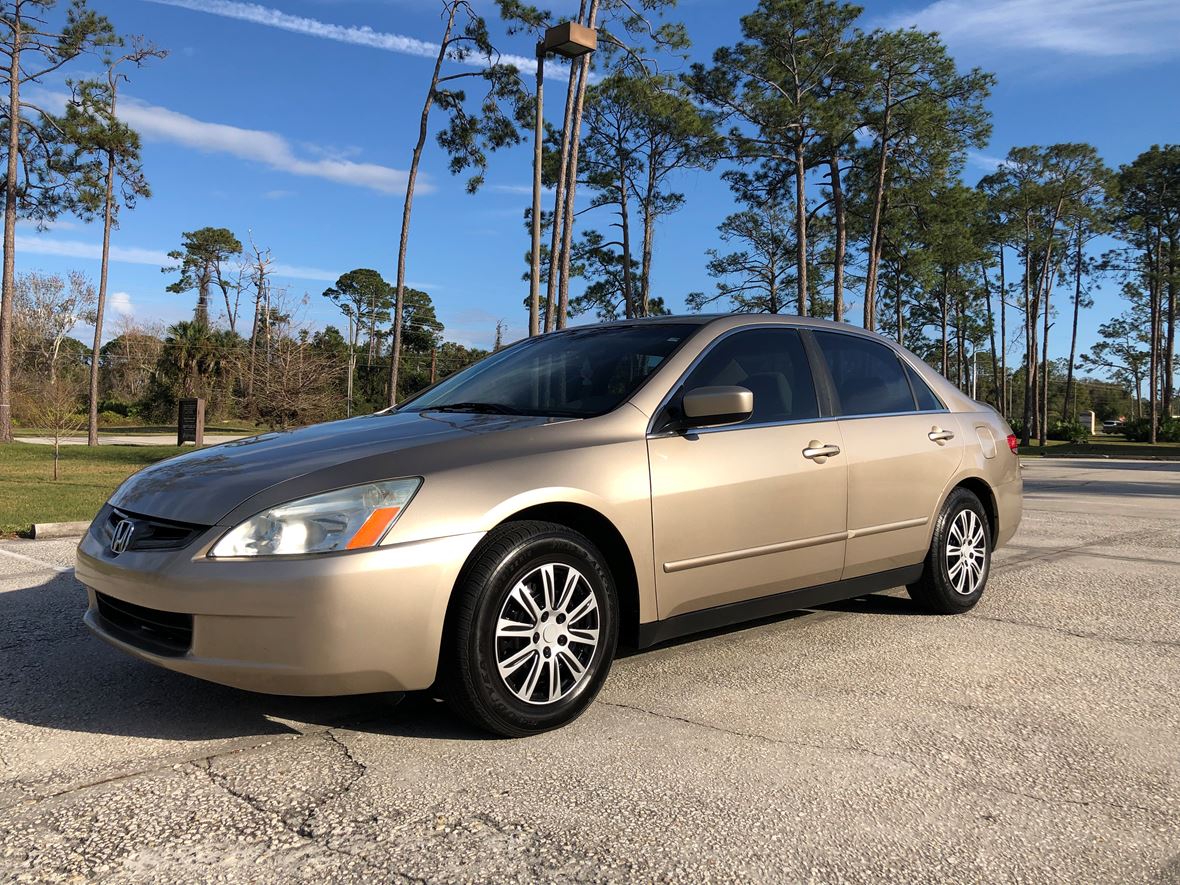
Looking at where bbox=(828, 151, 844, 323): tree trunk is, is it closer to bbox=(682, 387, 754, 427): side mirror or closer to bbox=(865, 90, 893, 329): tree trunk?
bbox=(865, 90, 893, 329): tree trunk

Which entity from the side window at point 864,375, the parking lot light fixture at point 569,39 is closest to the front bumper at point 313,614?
the side window at point 864,375

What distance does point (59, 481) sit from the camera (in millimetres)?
14016

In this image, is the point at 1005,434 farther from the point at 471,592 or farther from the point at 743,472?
the point at 471,592

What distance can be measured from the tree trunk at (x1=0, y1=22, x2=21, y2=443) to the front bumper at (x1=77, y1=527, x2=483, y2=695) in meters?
27.5

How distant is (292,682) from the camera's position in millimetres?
2807

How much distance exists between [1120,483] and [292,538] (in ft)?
55.1

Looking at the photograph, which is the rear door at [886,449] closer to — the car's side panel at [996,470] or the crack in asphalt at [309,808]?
the car's side panel at [996,470]

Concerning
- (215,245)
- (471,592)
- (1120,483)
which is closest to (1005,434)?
(471,592)

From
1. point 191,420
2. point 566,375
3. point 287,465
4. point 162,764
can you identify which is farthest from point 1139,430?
point 162,764

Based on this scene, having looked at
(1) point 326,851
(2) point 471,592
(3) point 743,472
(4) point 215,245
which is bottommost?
(1) point 326,851

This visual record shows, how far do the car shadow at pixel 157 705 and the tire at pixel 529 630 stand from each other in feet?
0.64

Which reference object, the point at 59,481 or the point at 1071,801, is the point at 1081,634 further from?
the point at 59,481

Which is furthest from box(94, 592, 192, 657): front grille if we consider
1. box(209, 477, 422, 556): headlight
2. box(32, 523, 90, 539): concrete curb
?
box(32, 523, 90, 539): concrete curb

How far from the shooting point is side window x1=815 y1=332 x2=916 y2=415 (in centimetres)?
454
